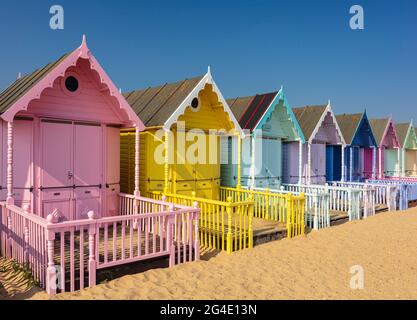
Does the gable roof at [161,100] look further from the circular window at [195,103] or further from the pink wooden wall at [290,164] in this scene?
the pink wooden wall at [290,164]

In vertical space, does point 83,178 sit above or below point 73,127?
below

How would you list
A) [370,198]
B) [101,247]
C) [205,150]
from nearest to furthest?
[101,247]
[205,150]
[370,198]

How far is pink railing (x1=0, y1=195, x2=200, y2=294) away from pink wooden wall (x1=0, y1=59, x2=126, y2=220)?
0.84 metres

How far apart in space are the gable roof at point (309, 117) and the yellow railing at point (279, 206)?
5353 mm

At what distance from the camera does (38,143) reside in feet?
27.4

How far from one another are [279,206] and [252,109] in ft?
16.1

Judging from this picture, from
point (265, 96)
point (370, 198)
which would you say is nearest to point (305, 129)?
point (265, 96)

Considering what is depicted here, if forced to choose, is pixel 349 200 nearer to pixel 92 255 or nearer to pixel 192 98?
pixel 192 98

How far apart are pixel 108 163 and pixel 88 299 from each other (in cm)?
476

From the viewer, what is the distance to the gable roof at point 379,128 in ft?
75.2

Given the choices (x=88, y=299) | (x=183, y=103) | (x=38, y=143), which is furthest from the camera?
(x=183, y=103)

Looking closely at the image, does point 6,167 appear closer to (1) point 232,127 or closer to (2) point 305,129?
(1) point 232,127

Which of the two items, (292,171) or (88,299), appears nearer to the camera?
(88,299)

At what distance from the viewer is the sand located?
6.00 meters
